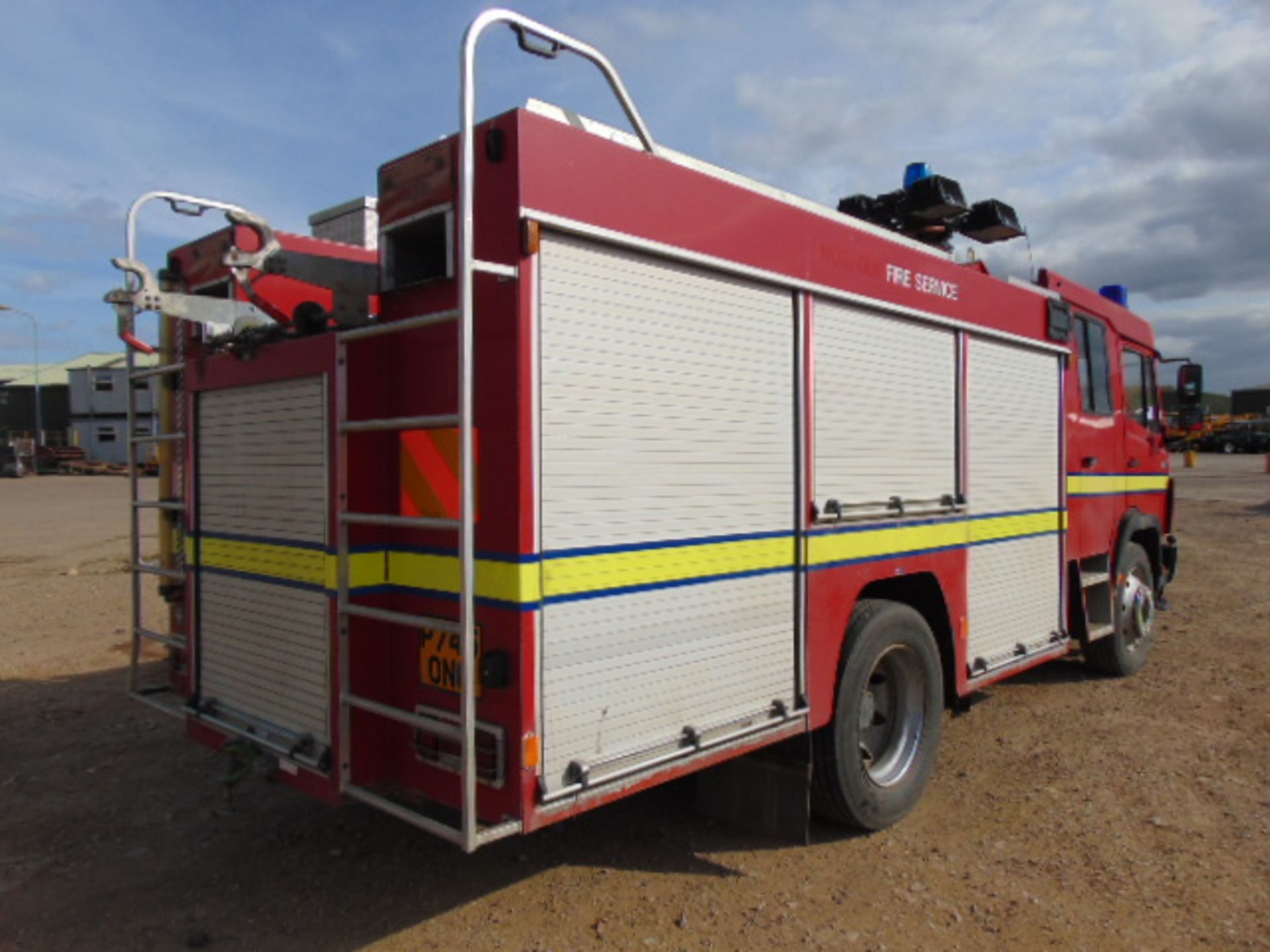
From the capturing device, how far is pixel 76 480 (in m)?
37.1

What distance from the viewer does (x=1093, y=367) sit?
6.55 m

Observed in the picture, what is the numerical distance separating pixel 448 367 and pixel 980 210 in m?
4.36

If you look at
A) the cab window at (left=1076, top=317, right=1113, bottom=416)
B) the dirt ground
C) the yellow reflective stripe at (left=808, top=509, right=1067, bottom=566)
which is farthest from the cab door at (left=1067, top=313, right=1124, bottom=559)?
the dirt ground

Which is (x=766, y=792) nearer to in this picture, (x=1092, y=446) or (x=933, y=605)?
(x=933, y=605)

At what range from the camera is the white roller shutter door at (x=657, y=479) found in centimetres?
291

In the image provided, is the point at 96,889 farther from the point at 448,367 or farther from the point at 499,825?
the point at 448,367

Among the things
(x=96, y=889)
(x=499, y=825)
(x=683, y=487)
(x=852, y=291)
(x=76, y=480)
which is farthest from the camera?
(x=76, y=480)

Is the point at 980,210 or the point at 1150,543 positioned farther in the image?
the point at 1150,543

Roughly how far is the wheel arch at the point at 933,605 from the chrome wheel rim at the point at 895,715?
0.25 m

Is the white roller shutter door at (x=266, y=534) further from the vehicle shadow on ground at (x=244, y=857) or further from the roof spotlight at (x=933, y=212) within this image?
the roof spotlight at (x=933, y=212)

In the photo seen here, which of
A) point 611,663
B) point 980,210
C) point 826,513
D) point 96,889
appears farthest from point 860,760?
point 980,210

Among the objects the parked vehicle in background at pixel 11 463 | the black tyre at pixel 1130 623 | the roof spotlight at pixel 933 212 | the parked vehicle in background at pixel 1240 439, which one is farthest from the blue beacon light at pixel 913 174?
the parked vehicle in background at pixel 1240 439

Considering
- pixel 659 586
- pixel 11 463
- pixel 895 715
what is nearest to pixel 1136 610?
pixel 895 715

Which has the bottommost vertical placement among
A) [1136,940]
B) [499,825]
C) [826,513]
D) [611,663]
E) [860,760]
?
[1136,940]
